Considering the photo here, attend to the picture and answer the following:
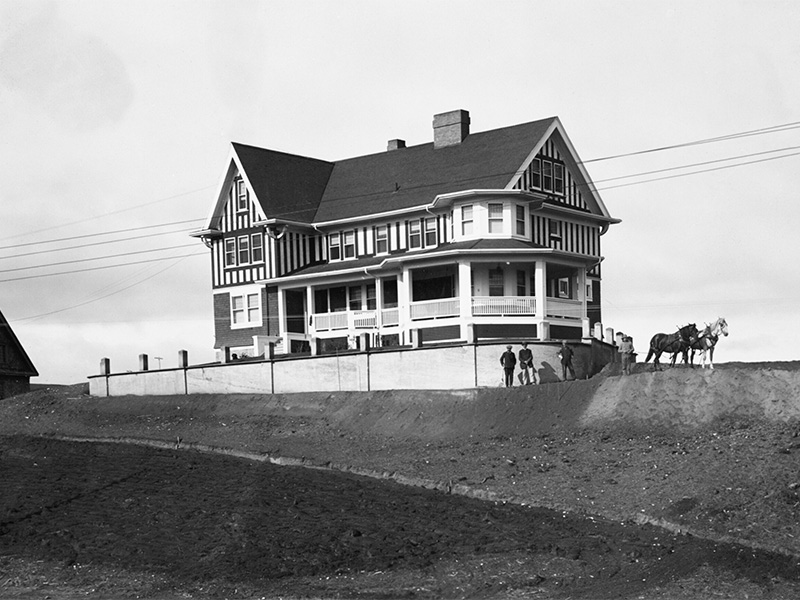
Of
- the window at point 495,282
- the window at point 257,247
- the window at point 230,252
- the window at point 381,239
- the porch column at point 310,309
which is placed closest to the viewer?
the window at point 495,282

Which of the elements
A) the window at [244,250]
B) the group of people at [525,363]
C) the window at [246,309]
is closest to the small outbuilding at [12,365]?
the window at [246,309]

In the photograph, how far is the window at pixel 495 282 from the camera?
53.3 meters

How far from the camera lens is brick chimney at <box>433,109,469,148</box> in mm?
60594

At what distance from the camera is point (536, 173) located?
184 ft

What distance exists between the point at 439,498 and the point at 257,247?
29.7m

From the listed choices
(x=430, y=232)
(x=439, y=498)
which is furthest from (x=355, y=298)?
(x=439, y=498)

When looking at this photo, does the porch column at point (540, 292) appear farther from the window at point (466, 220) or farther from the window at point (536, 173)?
the window at point (536, 173)

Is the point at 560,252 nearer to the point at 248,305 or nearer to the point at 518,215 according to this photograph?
the point at 518,215

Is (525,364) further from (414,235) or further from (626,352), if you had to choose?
(414,235)

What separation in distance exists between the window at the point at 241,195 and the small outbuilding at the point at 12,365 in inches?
968

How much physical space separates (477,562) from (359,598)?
3.37 meters

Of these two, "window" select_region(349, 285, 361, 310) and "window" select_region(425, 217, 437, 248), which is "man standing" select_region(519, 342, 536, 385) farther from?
"window" select_region(349, 285, 361, 310)

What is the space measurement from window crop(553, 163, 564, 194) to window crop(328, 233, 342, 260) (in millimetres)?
10879

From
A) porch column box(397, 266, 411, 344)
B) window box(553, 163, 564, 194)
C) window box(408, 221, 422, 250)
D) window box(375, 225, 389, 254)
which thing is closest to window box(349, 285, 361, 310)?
window box(375, 225, 389, 254)
